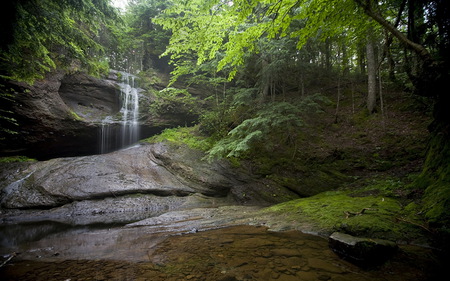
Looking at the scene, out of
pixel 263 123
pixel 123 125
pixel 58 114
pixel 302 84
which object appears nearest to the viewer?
pixel 263 123

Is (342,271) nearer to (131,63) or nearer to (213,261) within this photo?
(213,261)

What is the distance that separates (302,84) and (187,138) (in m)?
7.62

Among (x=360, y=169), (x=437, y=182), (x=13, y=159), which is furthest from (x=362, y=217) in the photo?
(x=13, y=159)

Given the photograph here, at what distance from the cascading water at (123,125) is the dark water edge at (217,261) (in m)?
11.2

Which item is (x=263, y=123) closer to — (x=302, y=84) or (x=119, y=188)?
(x=302, y=84)

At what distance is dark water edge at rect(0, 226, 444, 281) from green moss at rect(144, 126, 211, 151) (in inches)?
313

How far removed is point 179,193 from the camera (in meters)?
9.86

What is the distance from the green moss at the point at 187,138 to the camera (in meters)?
12.0

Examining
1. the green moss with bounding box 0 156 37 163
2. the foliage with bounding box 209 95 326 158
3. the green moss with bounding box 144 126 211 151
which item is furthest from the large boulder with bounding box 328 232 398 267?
the green moss with bounding box 0 156 37 163

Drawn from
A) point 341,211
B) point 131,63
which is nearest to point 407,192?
point 341,211

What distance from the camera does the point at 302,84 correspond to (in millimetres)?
→ 9562

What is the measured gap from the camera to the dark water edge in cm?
241

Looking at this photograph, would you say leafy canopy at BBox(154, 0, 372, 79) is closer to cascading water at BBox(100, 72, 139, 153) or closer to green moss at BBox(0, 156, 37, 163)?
cascading water at BBox(100, 72, 139, 153)

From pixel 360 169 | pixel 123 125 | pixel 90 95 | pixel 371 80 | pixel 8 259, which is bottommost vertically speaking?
pixel 8 259
